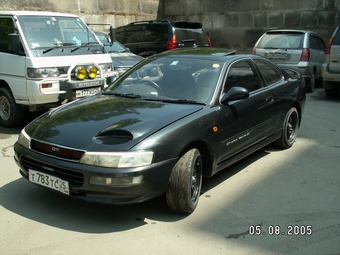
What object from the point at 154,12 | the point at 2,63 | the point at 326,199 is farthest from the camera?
the point at 154,12

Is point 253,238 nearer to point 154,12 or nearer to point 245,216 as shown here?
point 245,216

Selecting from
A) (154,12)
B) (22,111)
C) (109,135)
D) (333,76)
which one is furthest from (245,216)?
(154,12)

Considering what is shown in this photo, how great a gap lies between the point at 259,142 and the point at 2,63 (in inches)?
185

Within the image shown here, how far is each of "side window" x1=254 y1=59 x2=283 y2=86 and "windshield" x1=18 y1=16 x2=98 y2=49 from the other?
3.67 metres

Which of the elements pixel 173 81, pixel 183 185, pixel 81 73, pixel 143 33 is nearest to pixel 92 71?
pixel 81 73

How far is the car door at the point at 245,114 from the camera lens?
4.85 meters

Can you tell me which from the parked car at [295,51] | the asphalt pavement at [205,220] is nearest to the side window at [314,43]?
the parked car at [295,51]

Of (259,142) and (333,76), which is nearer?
(259,142)

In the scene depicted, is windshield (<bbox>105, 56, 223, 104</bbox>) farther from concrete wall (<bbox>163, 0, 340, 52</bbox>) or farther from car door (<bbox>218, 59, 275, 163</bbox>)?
concrete wall (<bbox>163, 0, 340, 52</bbox>)

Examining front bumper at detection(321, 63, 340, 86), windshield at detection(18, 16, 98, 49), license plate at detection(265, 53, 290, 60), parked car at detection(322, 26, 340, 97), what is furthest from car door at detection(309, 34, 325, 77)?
windshield at detection(18, 16, 98, 49)

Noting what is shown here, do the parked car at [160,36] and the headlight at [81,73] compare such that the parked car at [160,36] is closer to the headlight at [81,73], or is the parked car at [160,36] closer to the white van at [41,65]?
the white van at [41,65]

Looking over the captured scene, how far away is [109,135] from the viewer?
403 cm

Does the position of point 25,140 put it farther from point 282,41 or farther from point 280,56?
point 282,41

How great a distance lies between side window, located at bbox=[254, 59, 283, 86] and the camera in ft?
19.7
